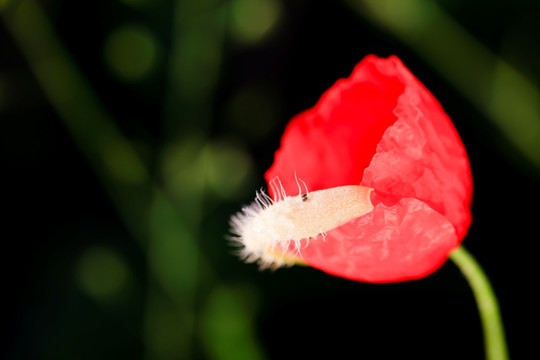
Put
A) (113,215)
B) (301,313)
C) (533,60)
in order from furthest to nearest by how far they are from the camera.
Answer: (113,215), (301,313), (533,60)

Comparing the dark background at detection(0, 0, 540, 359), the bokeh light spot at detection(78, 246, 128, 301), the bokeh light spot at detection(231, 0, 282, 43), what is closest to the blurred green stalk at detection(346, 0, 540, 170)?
the dark background at detection(0, 0, 540, 359)

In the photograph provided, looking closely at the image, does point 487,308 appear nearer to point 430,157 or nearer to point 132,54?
point 430,157

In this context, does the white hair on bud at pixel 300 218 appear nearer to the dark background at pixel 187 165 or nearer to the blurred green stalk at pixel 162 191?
the dark background at pixel 187 165

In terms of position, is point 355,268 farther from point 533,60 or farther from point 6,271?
point 6,271

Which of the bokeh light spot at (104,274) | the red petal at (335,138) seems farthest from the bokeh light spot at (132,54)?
the red petal at (335,138)

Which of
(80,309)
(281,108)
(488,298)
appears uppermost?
(281,108)

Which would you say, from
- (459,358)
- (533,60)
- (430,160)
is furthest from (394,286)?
(430,160)
